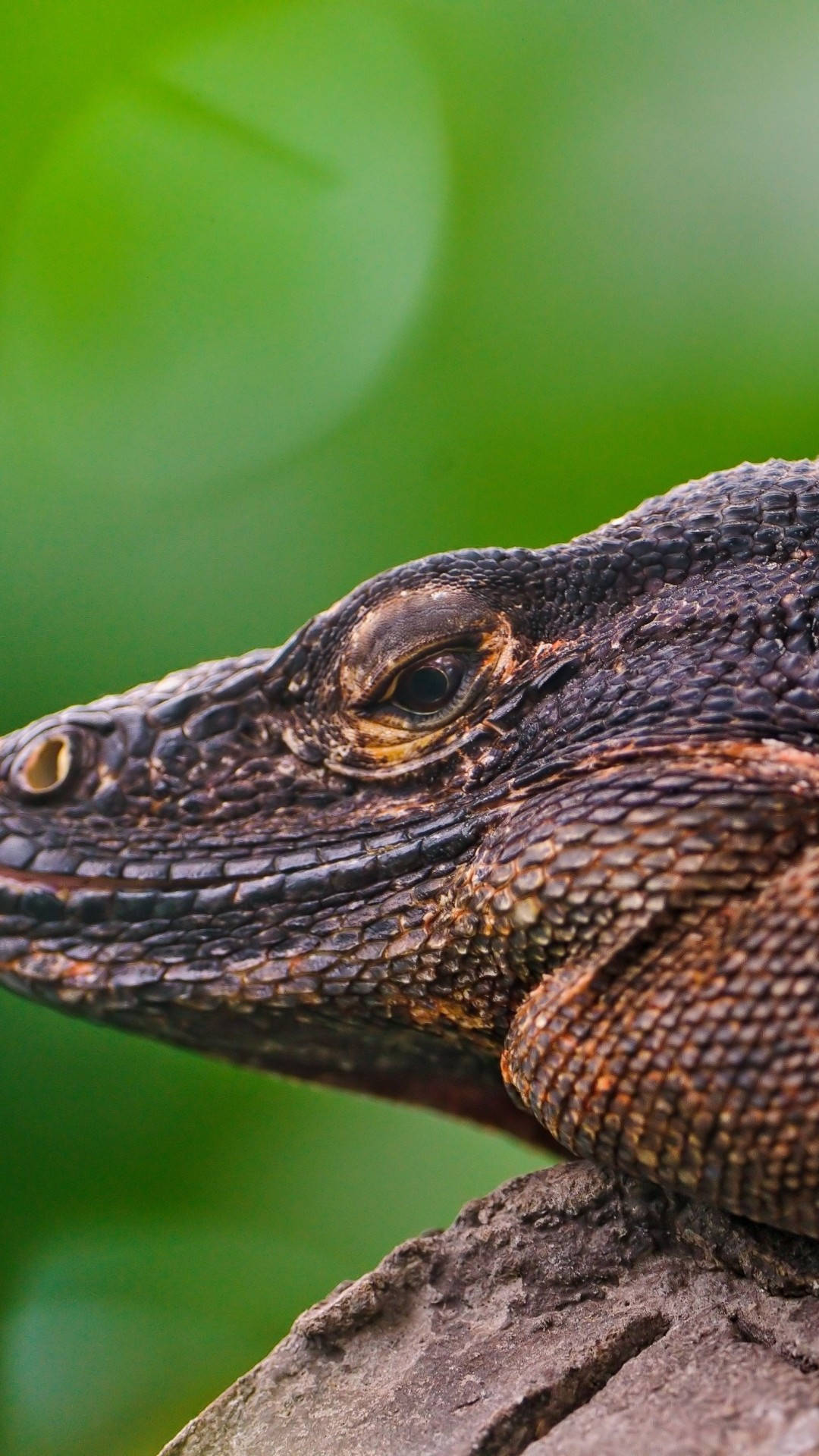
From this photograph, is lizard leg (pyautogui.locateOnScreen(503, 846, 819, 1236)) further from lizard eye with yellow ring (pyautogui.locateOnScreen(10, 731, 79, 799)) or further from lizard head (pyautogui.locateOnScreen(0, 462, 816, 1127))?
lizard eye with yellow ring (pyautogui.locateOnScreen(10, 731, 79, 799))

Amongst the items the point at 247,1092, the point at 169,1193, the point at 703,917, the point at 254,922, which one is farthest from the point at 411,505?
the point at 703,917

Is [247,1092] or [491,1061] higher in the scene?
[491,1061]

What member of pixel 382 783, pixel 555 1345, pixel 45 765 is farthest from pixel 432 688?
pixel 555 1345

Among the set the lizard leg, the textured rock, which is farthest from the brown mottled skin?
the textured rock

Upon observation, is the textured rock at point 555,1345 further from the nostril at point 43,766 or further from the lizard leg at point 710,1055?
the nostril at point 43,766

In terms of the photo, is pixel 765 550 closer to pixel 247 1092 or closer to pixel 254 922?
pixel 254 922

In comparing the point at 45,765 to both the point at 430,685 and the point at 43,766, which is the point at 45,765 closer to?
the point at 43,766
